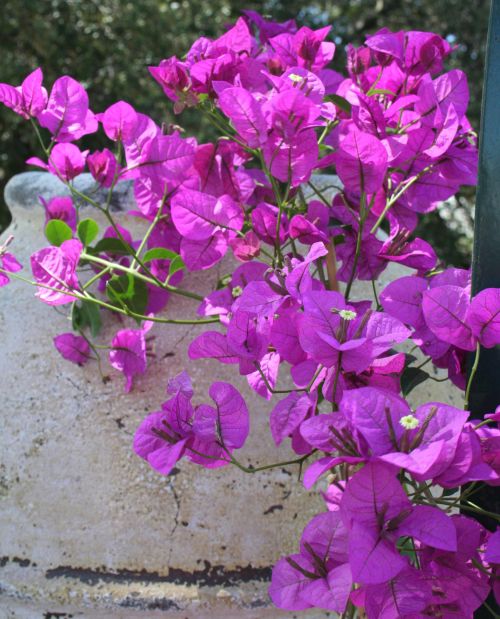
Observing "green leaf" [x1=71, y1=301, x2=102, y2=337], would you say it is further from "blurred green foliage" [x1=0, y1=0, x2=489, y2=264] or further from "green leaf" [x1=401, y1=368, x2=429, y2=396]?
"blurred green foliage" [x1=0, y1=0, x2=489, y2=264]

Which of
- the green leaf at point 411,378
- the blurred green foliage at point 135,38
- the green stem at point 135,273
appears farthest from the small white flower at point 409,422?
the blurred green foliage at point 135,38

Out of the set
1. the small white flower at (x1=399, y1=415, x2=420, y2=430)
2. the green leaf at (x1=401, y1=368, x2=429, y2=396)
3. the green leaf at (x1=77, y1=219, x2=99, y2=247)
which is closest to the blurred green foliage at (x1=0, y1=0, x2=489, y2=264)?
the green leaf at (x1=77, y1=219, x2=99, y2=247)

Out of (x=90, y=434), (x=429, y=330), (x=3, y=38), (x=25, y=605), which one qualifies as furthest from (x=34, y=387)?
(x=3, y=38)

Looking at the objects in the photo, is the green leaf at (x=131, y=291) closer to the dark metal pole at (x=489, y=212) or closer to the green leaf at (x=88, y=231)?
the green leaf at (x=88, y=231)

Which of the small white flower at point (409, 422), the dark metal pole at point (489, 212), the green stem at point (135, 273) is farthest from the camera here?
the green stem at point (135, 273)

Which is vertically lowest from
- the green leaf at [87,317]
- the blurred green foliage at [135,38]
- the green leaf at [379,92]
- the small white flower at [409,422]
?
the blurred green foliage at [135,38]

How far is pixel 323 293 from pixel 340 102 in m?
0.21

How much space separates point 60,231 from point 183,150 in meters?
0.16

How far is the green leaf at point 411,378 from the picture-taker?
2.03 ft

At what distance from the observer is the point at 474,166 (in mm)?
667

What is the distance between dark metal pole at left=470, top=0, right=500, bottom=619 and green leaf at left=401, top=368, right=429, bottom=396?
0.04m

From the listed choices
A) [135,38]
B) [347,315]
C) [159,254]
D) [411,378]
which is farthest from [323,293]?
[135,38]

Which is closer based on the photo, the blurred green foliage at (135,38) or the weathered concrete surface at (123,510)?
the weathered concrete surface at (123,510)

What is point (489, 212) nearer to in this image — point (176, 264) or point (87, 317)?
point (176, 264)
